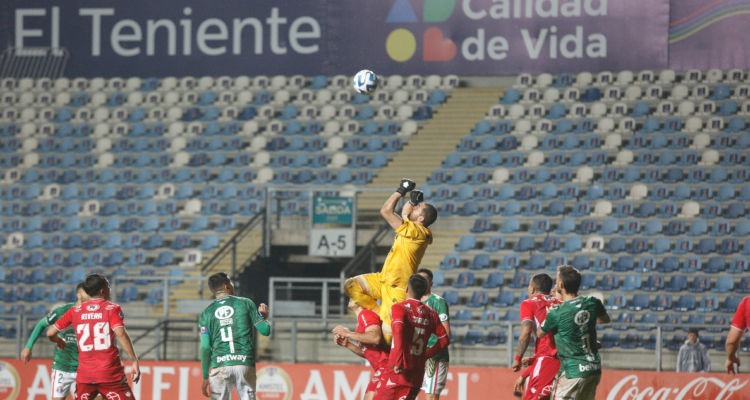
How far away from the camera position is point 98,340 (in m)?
8.31

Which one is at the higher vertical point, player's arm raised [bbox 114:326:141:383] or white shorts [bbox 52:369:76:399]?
player's arm raised [bbox 114:326:141:383]

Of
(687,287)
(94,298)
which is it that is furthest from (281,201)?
(94,298)

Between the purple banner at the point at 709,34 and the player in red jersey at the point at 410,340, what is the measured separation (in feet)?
56.5

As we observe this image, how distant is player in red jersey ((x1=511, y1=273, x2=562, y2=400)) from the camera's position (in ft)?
27.5

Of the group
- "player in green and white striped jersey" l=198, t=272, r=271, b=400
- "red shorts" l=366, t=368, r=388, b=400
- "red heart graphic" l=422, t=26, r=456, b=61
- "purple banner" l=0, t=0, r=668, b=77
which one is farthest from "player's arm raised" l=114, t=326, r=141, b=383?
"red heart graphic" l=422, t=26, r=456, b=61

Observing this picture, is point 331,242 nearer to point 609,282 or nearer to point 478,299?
point 478,299

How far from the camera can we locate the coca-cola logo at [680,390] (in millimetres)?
12055

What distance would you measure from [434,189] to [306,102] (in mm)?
5111

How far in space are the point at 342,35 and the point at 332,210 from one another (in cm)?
800

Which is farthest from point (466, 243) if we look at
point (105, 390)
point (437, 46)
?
point (105, 390)

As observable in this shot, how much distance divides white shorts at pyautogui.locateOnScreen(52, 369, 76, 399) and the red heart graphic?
15.6 metres

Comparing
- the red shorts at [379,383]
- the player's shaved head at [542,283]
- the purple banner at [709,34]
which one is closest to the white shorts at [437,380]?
the player's shaved head at [542,283]

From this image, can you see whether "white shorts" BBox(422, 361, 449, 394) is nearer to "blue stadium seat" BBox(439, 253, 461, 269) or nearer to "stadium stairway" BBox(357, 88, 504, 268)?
"blue stadium seat" BBox(439, 253, 461, 269)

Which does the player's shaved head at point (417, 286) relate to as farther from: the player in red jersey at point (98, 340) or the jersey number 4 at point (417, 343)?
the player in red jersey at point (98, 340)
